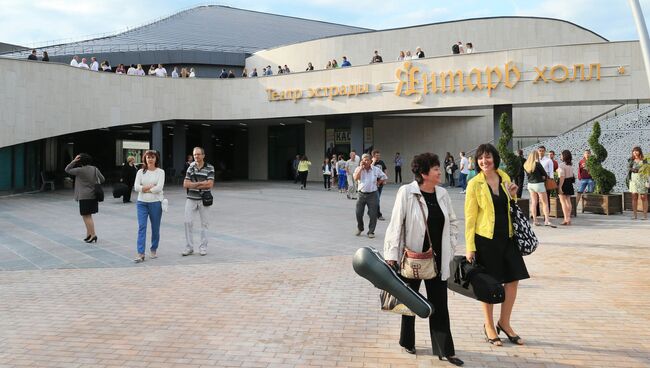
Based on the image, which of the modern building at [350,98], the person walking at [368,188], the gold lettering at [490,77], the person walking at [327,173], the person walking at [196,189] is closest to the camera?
the person walking at [196,189]

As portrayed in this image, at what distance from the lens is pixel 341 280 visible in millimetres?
6477

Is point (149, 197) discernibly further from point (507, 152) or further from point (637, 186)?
point (637, 186)

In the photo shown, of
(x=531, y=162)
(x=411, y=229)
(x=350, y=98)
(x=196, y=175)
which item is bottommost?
(x=411, y=229)

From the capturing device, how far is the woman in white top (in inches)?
302

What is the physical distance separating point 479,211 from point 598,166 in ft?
33.9

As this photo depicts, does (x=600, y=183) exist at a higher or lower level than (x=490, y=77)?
lower

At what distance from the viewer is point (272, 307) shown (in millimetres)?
5273

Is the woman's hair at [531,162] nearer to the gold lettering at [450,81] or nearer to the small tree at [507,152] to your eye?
the small tree at [507,152]

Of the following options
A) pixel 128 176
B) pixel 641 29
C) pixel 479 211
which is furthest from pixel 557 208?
pixel 128 176

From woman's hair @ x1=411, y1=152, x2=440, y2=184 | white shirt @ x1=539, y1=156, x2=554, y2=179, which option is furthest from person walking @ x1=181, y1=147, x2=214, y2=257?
white shirt @ x1=539, y1=156, x2=554, y2=179

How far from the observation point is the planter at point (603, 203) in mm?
12695

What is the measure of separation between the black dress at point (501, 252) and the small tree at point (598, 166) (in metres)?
10.1

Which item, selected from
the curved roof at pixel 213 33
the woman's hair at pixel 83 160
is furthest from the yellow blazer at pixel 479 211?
the curved roof at pixel 213 33

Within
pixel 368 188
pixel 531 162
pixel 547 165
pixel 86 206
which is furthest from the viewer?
pixel 547 165
